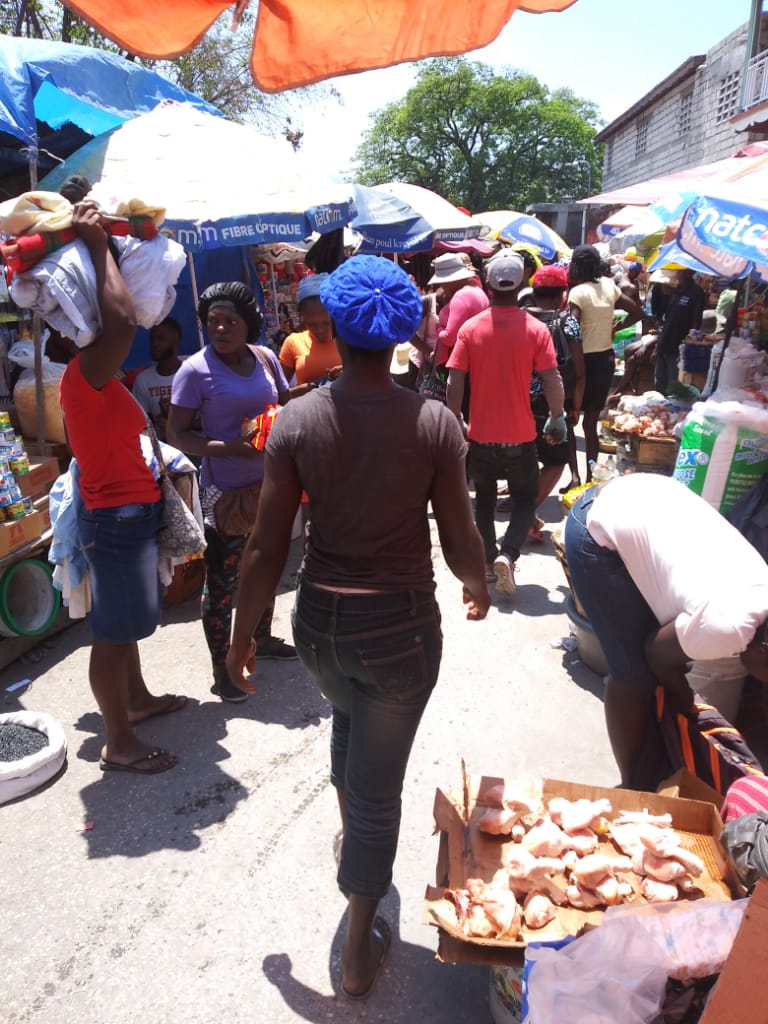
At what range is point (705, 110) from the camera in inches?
925

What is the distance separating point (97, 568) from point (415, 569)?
1.54 m

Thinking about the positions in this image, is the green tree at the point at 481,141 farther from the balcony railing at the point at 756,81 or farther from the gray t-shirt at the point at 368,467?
the gray t-shirt at the point at 368,467

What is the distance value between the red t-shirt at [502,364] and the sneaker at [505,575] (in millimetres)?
760

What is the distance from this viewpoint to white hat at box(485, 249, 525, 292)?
4352 mm

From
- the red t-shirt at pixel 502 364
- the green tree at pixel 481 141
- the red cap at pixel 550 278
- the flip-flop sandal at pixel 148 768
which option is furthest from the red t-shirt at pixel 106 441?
the green tree at pixel 481 141

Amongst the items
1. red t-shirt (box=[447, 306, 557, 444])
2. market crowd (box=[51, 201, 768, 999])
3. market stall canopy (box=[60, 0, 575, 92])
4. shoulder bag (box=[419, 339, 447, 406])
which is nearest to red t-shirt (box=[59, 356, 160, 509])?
market crowd (box=[51, 201, 768, 999])

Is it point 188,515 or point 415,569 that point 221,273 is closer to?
point 188,515

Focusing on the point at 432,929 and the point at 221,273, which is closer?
the point at 432,929

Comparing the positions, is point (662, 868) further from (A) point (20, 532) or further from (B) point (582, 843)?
(A) point (20, 532)

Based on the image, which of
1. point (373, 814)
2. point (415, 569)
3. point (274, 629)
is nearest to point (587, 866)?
point (373, 814)

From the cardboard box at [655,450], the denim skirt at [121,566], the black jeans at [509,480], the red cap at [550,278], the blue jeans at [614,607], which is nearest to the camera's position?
the blue jeans at [614,607]

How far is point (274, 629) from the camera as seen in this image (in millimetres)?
4480

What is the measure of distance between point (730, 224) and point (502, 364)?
62.0 inches

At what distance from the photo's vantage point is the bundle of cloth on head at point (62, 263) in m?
2.31
